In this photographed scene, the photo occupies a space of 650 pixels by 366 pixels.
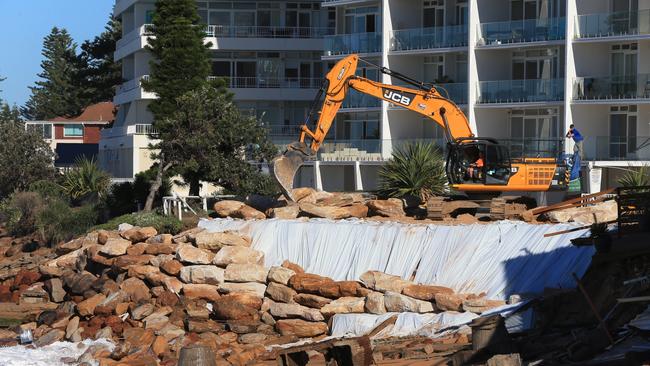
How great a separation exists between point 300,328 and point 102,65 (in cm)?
6640

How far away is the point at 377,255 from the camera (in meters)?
32.1

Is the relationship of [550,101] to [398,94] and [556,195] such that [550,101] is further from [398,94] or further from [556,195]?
[398,94]

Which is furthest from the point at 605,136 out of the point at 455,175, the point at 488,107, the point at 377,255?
the point at 377,255

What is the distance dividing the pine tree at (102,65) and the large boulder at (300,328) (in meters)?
61.9

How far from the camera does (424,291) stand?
29.0 meters

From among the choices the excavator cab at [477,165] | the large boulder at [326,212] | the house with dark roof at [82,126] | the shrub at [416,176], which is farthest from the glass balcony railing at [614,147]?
the house with dark roof at [82,126]

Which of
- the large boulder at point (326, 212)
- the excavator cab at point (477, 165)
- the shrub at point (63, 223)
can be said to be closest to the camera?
the excavator cab at point (477, 165)

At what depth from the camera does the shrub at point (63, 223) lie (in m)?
46.7

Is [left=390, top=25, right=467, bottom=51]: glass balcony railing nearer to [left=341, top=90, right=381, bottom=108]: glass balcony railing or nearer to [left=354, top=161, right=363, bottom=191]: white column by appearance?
[left=341, top=90, right=381, bottom=108]: glass balcony railing

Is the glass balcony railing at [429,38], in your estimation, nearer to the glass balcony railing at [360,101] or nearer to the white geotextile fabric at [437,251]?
the glass balcony railing at [360,101]

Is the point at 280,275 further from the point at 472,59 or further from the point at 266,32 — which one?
the point at 266,32

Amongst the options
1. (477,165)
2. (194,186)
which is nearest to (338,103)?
(477,165)

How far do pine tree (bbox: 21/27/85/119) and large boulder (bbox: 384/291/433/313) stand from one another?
83922mm

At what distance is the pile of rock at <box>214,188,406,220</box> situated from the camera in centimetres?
3656
